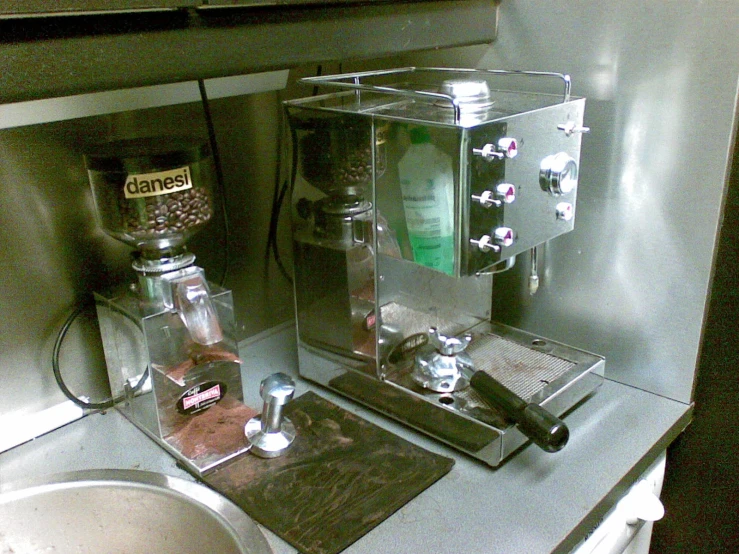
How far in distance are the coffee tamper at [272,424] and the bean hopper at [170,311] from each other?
21 mm

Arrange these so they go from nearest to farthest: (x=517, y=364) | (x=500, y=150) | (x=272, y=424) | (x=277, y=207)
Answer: (x=500, y=150) < (x=272, y=424) < (x=517, y=364) < (x=277, y=207)

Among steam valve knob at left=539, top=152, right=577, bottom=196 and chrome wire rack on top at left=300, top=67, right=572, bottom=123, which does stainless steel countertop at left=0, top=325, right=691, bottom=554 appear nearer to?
steam valve knob at left=539, top=152, right=577, bottom=196

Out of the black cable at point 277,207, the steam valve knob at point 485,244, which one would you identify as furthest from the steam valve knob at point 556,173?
the black cable at point 277,207

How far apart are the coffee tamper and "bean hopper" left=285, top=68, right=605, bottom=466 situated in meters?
0.14

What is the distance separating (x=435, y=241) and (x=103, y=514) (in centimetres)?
52

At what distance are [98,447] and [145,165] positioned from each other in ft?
1.28

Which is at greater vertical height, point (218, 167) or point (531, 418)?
point (218, 167)

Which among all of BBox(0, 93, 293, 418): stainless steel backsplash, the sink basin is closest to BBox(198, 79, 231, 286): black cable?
BBox(0, 93, 293, 418): stainless steel backsplash

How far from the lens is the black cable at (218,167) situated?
950mm

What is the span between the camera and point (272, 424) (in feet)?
2.78

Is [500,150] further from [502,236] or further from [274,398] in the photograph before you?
[274,398]

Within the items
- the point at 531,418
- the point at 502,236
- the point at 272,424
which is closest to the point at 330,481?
the point at 272,424

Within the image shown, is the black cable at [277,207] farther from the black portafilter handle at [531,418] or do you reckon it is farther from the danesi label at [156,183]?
the black portafilter handle at [531,418]

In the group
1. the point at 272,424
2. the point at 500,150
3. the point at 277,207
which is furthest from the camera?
the point at 277,207
